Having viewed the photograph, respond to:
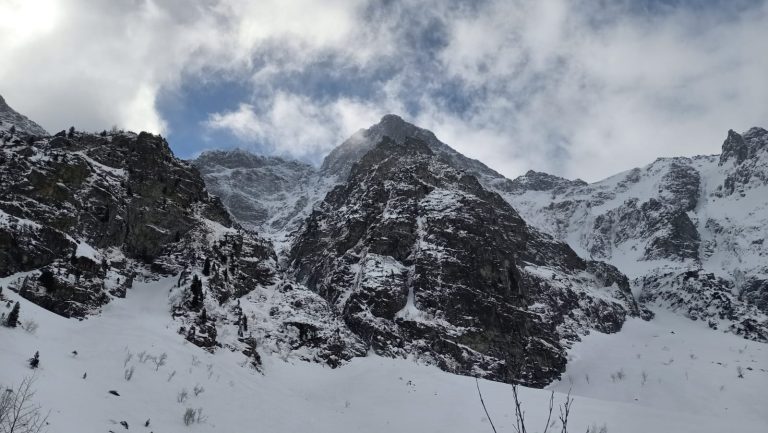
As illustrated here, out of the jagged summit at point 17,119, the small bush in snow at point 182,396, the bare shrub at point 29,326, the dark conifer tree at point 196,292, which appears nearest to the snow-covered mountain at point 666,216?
the jagged summit at point 17,119

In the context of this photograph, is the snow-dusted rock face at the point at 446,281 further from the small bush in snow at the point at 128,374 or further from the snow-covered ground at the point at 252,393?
the small bush in snow at the point at 128,374

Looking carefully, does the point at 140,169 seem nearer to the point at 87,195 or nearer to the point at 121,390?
the point at 87,195

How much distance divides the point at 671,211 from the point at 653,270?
21100 millimetres

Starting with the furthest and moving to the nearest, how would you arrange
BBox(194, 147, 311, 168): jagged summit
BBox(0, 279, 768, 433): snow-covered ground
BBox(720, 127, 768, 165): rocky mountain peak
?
BBox(194, 147, 311, 168): jagged summit
BBox(720, 127, 768, 165): rocky mountain peak
BBox(0, 279, 768, 433): snow-covered ground

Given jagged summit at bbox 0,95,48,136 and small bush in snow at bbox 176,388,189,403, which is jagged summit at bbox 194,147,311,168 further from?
small bush in snow at bbox 176,388,189,403

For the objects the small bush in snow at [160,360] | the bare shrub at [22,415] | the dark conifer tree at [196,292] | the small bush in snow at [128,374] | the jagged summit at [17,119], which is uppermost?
the jagged summit at [17,119]

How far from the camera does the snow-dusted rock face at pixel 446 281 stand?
4288cm

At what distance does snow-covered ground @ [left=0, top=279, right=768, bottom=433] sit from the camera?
1300cm

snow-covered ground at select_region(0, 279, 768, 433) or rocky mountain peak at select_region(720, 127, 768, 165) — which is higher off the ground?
Result: rocky mountain peak at select_region(720, 127, 768, 165)

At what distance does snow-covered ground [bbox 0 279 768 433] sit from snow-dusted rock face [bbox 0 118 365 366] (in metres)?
1.36

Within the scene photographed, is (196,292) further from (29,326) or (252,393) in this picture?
(29,326)

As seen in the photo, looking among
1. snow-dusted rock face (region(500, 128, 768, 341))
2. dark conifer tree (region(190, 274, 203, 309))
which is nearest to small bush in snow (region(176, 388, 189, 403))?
Result: dark conifer tree (region(190, 274, 203, 309))

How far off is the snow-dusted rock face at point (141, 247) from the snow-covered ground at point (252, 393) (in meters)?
1.36

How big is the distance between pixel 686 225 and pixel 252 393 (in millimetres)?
102878
